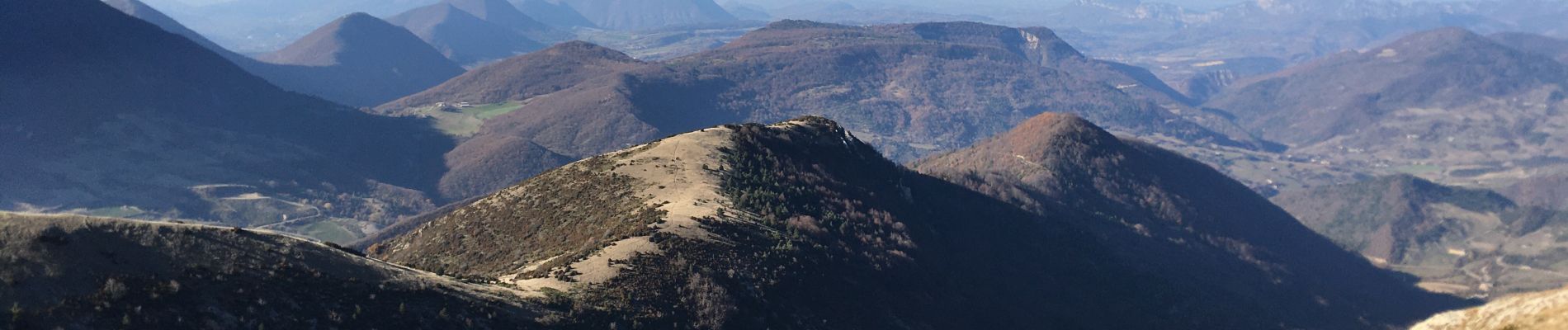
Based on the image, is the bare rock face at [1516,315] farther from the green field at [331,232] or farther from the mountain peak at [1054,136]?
the green field at [331,232]

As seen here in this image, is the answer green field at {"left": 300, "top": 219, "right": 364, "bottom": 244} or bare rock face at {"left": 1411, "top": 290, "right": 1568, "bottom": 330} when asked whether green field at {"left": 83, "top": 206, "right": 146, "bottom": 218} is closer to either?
green field at {"left": 300, "top": 219, "right": 364, "bottom": 244}

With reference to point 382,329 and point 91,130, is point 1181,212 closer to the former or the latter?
point 382,329

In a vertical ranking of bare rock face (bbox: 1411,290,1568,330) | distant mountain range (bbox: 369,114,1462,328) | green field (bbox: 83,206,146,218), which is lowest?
green field (bbox: 83,206,146,218)

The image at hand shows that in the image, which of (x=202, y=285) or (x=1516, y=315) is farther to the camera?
(x=202, y=285)

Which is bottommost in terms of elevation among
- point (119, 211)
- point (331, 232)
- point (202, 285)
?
point (331, 232)

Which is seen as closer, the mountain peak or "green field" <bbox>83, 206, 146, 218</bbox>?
the mountain peak

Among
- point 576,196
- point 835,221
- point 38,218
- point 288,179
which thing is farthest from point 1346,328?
point 288,179

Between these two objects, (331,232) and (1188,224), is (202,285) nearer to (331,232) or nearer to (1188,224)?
(1188,224)

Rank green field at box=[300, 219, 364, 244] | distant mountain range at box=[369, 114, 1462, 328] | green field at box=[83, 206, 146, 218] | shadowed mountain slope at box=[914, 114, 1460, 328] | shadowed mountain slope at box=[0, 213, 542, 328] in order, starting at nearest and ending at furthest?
shadowed mountain slope at box=[0, 213, 542, 328], distant mountain range at box=[369, 114, 1462, 328], shadowed mountain slope at box=[914, 114, 1460, 328], green field at box=[300, 219, 364, 244], green field at box=[83, 206, 146, 218]

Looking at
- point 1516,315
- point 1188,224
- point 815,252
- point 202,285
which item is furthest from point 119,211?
point 1516,315

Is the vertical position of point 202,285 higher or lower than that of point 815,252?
higher

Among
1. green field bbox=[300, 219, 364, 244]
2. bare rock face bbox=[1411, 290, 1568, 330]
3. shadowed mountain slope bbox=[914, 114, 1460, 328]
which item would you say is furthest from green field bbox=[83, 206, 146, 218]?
bare rock face bbox=[1411, 290, 1568, 330]
